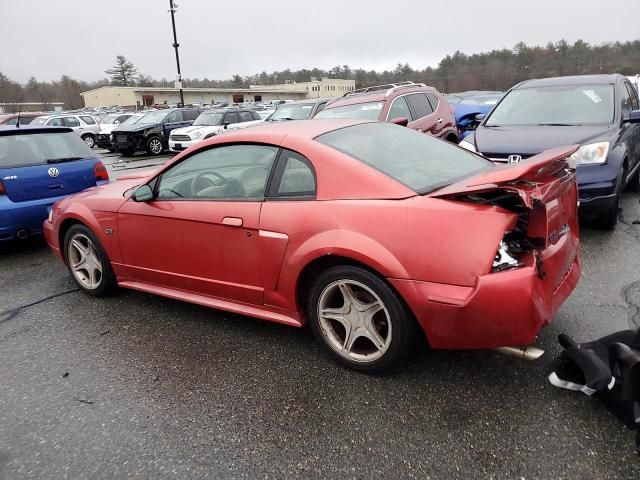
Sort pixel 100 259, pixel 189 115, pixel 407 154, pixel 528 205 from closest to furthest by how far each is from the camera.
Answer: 1. pixel 528 205
2. pixel 407 154
3. pixel 100 259
4. pixel 189 115

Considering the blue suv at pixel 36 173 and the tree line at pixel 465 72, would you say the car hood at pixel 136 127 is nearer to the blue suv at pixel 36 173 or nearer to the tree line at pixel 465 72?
the blue suv at pixel 36 173

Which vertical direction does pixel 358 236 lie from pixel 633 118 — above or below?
below

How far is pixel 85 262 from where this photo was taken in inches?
165

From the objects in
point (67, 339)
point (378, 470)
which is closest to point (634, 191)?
point (378, 470)

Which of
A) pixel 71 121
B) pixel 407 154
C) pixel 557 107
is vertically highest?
pixel 71 121

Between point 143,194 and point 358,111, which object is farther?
point 358,111

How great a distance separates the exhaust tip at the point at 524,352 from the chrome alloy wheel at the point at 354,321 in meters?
0.66

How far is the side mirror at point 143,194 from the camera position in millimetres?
3498

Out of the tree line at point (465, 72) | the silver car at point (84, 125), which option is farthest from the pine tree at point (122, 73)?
the silver car at point (84, 125)

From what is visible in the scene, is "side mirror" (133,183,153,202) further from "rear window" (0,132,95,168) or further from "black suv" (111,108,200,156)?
"black suv" (111,108,200,156)

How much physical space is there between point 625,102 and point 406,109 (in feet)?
10.8

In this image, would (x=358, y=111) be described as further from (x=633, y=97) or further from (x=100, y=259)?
(x=100, y=259)

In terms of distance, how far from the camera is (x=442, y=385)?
2578 millimetres

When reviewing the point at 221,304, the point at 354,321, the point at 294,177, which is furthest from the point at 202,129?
the point at 354,321
